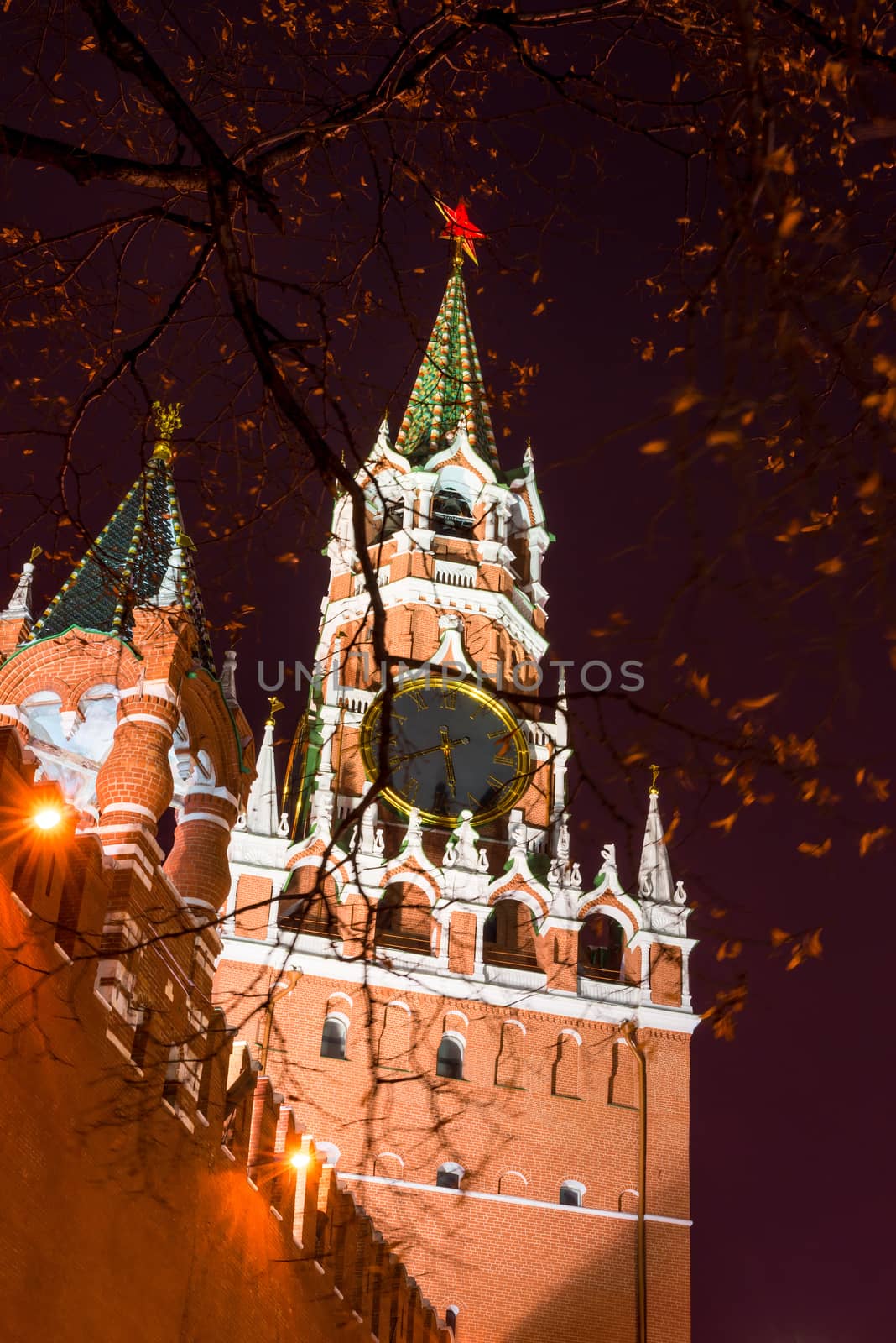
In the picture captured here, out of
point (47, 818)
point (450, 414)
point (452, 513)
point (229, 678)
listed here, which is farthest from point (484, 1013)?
point (47, 818)

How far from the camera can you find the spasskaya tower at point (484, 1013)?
29828mm

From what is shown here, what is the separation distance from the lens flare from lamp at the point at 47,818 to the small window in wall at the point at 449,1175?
70.2ft

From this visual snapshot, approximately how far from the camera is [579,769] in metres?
6.52

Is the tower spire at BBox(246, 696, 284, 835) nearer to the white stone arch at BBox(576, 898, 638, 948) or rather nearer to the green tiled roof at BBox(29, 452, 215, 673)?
the white stone arch at BBox(576, 898, 638, 948)

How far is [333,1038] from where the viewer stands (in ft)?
105

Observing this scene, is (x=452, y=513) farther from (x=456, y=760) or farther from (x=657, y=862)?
(x=657, y=862)

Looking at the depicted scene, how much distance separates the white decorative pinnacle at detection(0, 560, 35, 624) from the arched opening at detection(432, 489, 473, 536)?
24593mm

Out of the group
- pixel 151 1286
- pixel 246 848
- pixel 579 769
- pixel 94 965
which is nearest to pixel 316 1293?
pixel 151 1286

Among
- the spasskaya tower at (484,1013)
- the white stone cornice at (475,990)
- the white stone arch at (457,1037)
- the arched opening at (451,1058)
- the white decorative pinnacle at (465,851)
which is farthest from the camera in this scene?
the white decorative pinnacle at (465,851)

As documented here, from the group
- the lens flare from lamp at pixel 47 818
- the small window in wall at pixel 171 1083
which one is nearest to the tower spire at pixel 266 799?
the small window in wall at pixel 171 1083

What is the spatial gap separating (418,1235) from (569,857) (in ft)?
32.5

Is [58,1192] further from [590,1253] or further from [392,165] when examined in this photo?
[590,1253]

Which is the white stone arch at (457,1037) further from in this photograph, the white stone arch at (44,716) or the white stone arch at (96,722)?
the white stone arch at (44,716)

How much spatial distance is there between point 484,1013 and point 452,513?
665 inches
